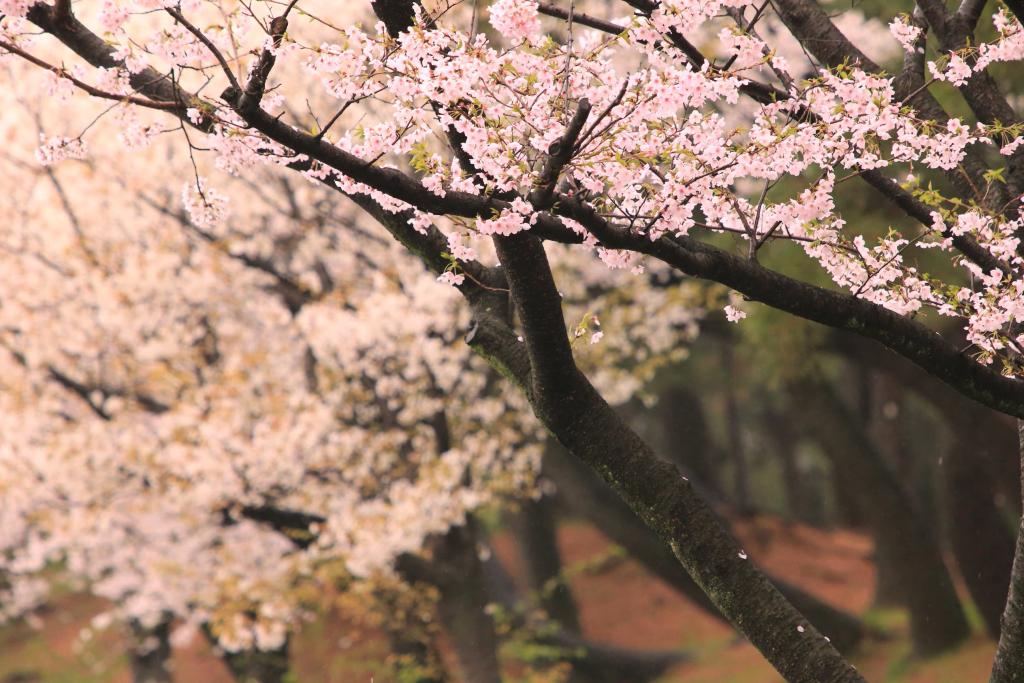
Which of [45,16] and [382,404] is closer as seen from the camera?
[45,16]

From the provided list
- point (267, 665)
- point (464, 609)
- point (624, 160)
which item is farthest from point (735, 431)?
point (624, 160)

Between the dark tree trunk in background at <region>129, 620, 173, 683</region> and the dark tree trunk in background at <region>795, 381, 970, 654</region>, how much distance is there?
493 inches

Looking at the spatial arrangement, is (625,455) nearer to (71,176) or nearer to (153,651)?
(71,176)

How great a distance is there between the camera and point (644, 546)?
14406 mm

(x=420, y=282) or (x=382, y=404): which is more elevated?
(x=420, y=282)

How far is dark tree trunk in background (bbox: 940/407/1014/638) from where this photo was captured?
1288 cm

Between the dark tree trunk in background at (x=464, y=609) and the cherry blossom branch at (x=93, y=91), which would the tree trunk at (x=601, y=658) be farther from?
the cherry blossom branch at (x=93, y=91)

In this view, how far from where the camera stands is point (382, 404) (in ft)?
37.7

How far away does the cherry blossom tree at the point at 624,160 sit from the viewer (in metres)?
4.00

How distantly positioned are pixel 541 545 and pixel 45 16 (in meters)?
13.8

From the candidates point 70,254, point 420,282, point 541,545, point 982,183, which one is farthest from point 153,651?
point 982,183

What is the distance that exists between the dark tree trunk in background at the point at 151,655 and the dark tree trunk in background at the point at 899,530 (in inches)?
493

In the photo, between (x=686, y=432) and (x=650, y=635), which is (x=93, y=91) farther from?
(x=686, y=432)

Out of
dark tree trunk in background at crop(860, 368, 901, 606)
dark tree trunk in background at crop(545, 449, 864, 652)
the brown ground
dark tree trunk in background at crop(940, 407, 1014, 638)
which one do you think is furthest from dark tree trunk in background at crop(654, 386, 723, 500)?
dark tree trunk in background at crop(940, 407, 1014, 638)
